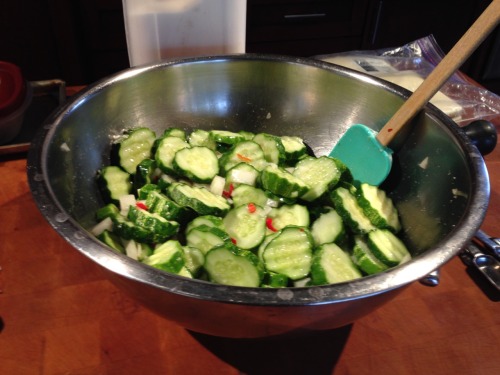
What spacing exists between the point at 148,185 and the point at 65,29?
69.5 inches

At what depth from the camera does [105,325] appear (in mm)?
Answer: 942

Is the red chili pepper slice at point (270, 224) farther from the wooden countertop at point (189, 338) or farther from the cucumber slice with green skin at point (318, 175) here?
the wooden countertop at point (189, 338)

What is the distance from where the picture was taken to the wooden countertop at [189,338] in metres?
0.88

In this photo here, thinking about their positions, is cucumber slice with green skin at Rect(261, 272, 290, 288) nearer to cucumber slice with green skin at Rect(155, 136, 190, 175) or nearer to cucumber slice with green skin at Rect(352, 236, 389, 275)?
cucumber slice with green skin at Rect(352, 236, 389, 275)

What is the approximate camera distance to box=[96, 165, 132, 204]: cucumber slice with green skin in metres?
1.13

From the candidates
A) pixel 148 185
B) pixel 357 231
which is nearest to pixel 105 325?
pixel 148 185

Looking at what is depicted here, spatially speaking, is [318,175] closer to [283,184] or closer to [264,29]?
[283,184]

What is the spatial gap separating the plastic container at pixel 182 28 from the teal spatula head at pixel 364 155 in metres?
0.52

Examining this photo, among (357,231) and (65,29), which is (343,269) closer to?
(357,231)

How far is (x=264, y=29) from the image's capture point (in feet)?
8.89

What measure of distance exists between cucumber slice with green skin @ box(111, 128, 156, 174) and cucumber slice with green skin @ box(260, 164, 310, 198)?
0.36 m

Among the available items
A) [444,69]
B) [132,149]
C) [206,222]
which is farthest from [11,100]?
[444,69]

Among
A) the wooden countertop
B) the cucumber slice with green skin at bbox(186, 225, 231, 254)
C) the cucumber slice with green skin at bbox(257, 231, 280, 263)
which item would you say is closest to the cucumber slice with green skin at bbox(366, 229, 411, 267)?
the wooden countertop

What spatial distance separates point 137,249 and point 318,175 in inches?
20.2
